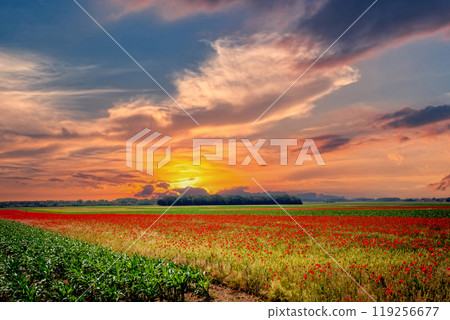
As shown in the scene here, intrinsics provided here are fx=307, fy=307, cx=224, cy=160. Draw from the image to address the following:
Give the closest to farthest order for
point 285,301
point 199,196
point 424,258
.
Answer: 1. point 285,301
2. point 424,258
3. point 199,196

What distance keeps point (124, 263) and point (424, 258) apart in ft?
40.1

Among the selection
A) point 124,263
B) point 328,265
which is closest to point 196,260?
point 124,263

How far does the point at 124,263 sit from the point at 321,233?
14.2m

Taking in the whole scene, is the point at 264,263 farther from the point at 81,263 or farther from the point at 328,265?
the point at 81,263

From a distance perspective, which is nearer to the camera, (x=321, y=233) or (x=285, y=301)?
(x=285, y=301)

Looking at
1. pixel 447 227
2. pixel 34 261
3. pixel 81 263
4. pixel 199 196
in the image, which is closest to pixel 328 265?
pixel 81 263

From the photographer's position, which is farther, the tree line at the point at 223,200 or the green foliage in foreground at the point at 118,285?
the tree line at the point at 223,200

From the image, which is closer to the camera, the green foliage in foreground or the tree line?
the green foliage in foreground

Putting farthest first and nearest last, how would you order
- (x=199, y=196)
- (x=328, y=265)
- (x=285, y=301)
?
(x=199, y=196), (x=328, y=265), (x=285, y=301)

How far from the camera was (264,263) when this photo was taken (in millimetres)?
11641

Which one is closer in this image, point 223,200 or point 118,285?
point 118,285

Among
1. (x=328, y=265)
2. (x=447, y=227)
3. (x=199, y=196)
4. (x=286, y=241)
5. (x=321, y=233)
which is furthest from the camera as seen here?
(x=199, y=196)
